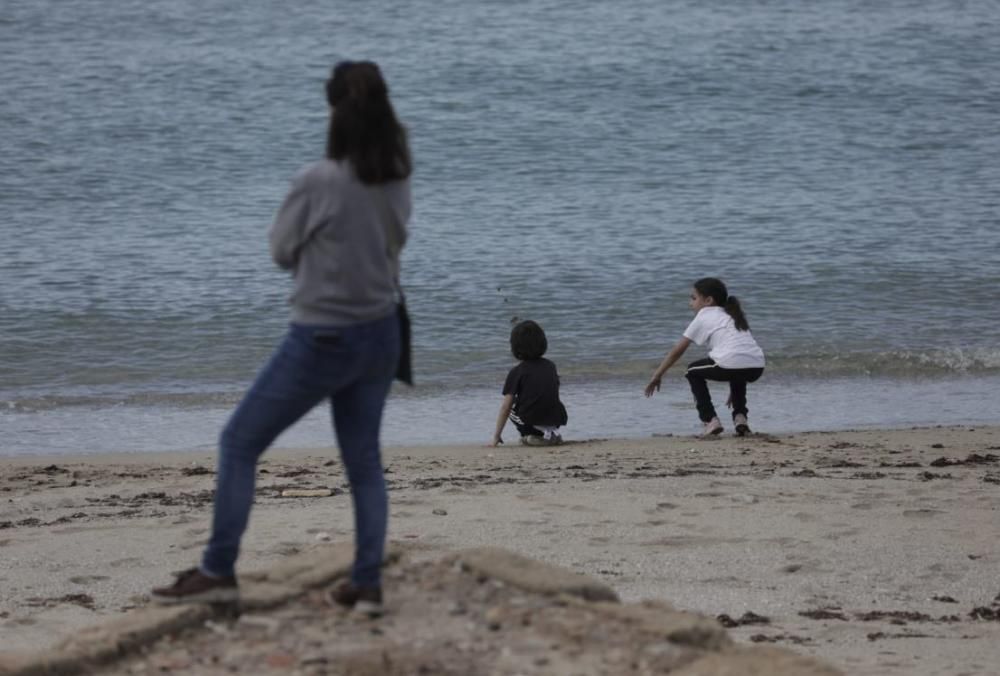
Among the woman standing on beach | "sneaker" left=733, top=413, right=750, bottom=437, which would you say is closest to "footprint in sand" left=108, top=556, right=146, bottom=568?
the woman standing on beach

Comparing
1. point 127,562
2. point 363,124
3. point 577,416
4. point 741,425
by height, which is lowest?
point 577,416

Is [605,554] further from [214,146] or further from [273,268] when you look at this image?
[214,146]

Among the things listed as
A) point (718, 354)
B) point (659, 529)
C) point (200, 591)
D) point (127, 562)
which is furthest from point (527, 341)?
point (200, 591)

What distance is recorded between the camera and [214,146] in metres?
24.5

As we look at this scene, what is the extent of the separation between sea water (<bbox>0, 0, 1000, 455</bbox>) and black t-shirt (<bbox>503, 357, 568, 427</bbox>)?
83cm

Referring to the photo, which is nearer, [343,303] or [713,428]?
[343,303]

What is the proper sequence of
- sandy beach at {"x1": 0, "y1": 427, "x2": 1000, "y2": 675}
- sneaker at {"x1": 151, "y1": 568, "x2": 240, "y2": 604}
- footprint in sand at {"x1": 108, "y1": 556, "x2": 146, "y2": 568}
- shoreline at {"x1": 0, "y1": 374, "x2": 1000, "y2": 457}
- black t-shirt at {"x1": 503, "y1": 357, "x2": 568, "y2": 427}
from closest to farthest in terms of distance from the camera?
sneaker at {"x1": 151, "y1": 568, "x2": 240, "y2": 604} → sandy beach at {"x1": 0, "y1": 427, "x2": 1000, "y2": 675} → footprint in sand at {"x1": 108, "y1": 556, "x2": 146, "y2": 568} → black t-shirt at {"x1": 503, "y1": 357, "x2": 568, "y2": 427} → shoreline at {"x1": 0, "y1": 374, "x2": 1000, "y2": 457}

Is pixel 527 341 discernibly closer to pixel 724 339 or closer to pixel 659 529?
pixel 724 339

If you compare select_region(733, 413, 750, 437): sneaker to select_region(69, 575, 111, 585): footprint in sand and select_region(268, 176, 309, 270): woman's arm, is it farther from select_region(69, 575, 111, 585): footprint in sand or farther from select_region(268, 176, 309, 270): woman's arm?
select_region(268, 176, 309, 270): woman's arm

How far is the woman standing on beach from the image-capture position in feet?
14.6

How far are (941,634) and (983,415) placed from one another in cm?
646

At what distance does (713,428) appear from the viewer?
10.7m

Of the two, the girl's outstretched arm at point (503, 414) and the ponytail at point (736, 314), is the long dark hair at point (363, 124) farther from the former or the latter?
the ponytail at point (736, 314)

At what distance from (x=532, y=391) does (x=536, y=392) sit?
3 centimetres
